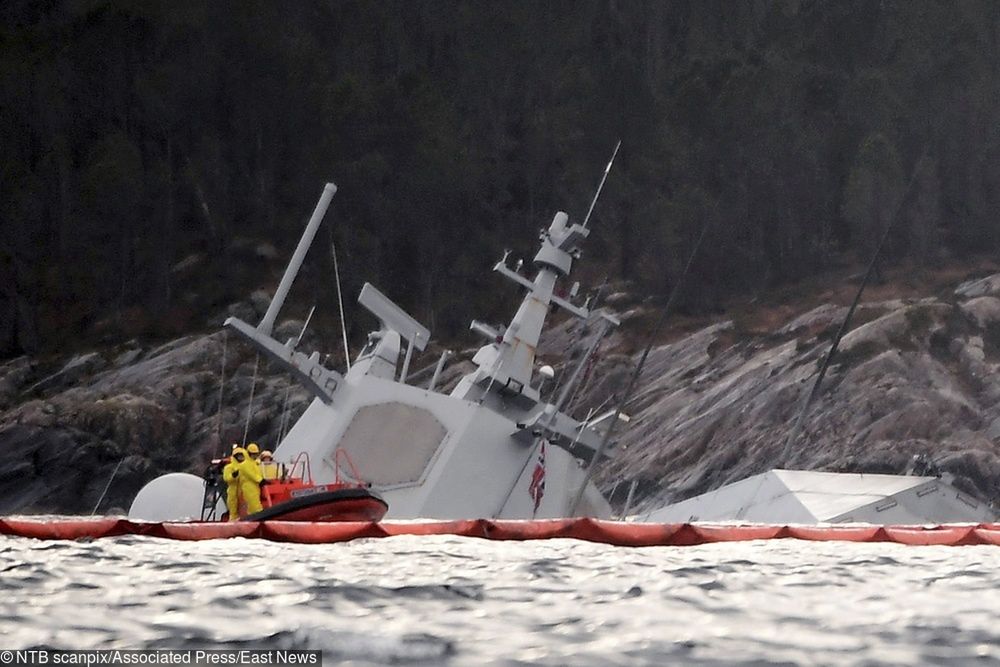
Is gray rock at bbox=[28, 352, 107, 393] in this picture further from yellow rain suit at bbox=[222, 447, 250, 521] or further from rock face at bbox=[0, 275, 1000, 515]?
yellow rain suit at bbox=[222, 447, 250, 521]

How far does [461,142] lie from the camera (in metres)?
48.0

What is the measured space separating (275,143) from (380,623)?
146 feet

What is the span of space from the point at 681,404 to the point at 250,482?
74.4 feet

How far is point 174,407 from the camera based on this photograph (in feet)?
121

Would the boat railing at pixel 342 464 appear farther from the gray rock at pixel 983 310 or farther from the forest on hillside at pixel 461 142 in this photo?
the forest on hillside at pixel 461 142

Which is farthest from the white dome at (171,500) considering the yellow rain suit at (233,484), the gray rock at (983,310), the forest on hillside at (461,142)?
the forest on hillside at (461,142)

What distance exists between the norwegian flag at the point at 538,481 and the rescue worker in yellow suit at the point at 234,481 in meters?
3.99

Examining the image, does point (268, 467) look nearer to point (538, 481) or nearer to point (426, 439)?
point (426, 439)

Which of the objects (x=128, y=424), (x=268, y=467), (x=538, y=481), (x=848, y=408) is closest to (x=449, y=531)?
(x=268, y=467)

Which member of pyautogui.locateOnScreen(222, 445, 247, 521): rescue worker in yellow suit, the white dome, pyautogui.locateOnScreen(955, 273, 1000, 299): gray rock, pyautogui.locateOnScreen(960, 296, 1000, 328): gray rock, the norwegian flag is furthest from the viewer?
pyautogui.locateOnScreen(955, 273, 1000, 299): gray rock

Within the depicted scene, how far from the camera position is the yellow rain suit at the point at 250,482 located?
1180 centimetres

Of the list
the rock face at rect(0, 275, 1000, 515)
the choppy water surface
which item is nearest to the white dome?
the choppy water surface

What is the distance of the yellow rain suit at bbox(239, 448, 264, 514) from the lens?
11805 mm

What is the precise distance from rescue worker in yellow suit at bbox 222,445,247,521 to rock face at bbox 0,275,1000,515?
1872 cm
